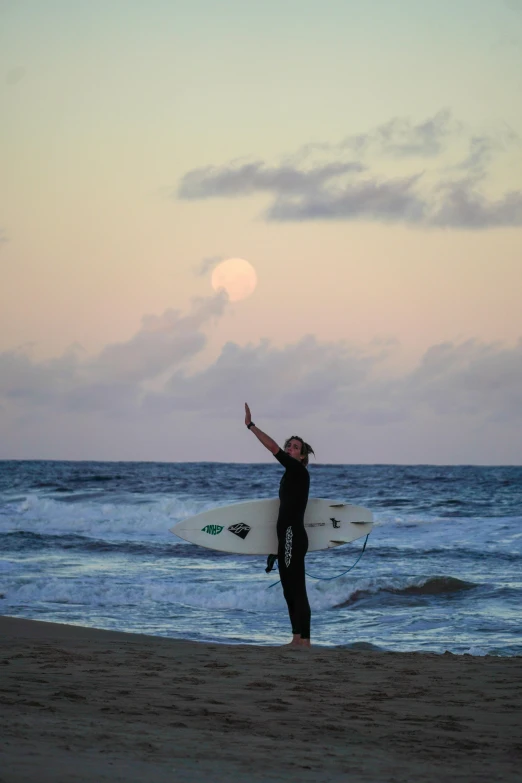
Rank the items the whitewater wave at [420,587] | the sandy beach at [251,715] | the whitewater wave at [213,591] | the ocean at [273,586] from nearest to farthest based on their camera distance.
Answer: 1. the sandy beach at [251,715]
2. the ocean at [273,586]
3. the whitewater wave at [213,591]
4. the whitewater wave at [420,587]

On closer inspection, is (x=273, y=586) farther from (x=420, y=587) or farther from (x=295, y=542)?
(x=295, y=542)

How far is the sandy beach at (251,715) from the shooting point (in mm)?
3180

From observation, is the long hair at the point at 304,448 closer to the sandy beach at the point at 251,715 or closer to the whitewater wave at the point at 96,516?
the sandy beach at the point at 251,715

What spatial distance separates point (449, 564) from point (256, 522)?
19.7 ft

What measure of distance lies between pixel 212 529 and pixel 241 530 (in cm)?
46

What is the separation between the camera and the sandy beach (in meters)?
3.18

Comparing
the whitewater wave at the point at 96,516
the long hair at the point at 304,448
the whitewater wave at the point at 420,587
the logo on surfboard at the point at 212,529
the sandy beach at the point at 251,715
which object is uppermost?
the long hair at the point at 304,448

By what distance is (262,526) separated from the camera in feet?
30.0

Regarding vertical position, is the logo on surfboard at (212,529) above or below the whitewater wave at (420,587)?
above

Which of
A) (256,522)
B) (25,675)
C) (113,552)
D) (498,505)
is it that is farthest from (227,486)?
(25,675)

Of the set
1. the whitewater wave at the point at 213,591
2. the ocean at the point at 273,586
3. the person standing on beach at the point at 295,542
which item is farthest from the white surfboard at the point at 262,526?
the person standing on beach at the point at 295,542

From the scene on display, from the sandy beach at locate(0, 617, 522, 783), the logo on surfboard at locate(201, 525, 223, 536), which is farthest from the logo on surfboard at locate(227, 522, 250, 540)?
the sandy beach at locate(0, 617, 522, 783)

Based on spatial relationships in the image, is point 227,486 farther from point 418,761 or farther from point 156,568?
point 418,761

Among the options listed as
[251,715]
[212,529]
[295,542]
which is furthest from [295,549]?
[251,715]
